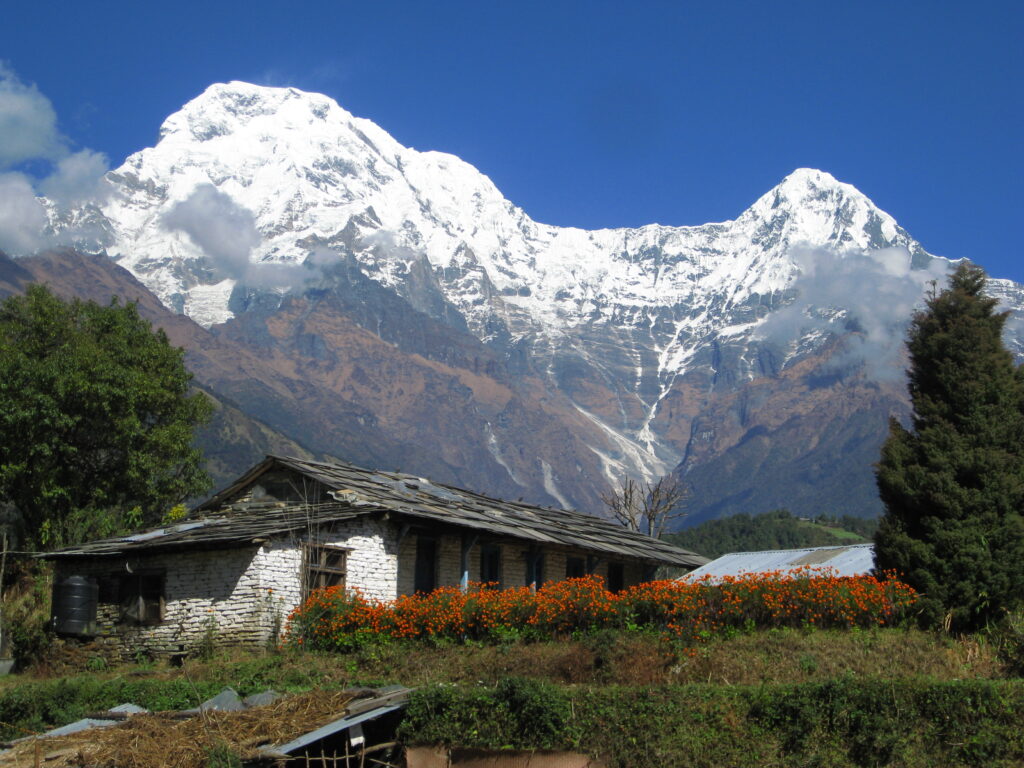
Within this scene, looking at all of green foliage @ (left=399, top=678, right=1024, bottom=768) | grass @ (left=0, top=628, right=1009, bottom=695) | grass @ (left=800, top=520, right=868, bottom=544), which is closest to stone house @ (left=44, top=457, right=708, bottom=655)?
grass @ (left=0, top=628, right=1009, bottom=695)

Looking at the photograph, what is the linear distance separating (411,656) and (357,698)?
5.16 meters

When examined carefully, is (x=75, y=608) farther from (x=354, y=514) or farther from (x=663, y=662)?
(x=663, y=662)

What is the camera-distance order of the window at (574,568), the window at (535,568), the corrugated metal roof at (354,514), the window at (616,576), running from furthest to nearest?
the window at (616,576)
the window at (574,568)
the window at (535,568)
the corrugated metal roof at (354,514)

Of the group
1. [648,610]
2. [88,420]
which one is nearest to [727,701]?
[648,610]

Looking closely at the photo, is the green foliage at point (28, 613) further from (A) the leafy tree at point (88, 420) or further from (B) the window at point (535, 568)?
(B) the window at point (535, 568)

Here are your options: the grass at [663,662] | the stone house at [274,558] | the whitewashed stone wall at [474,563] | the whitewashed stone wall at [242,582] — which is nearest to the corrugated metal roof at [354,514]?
the stone house at [274,558]

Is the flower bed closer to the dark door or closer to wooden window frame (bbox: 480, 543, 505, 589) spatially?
the dark door

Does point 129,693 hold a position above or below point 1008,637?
below

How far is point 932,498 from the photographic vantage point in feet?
73.7

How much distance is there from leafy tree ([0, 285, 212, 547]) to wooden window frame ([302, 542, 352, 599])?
15.6 m

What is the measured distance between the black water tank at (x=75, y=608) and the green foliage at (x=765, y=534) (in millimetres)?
82804

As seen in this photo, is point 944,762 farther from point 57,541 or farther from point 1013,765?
point 57,541

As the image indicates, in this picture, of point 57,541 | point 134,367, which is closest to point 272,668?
point 57,541

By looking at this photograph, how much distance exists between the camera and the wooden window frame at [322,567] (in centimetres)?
2712
